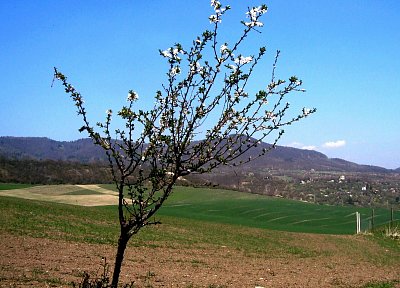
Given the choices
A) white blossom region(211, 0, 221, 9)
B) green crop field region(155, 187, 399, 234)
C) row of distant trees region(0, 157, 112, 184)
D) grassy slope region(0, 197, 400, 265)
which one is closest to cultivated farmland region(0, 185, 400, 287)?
grassy slope region(0, 197, 400, 265)

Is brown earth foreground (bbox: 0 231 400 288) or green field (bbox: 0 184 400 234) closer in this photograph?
brown earth foreground (bbox: 0 231 400 288)

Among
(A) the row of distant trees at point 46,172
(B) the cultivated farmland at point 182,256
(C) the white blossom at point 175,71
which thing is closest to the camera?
(C) the white blossom at point 175,71

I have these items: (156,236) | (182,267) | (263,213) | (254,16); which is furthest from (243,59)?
(263,213)

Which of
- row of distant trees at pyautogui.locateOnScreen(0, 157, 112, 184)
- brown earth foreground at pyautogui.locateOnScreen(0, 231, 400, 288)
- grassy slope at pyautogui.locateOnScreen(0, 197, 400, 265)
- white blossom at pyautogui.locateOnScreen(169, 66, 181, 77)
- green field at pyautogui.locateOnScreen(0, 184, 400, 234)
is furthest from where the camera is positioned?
row of distant trees at pyautogui.locateOnScreen(0, 157, 112, 184)

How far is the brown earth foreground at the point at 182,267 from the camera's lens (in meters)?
12.9

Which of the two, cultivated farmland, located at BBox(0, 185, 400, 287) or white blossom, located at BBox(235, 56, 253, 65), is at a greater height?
white blossom, located at BBox(235, 56, 253, 65)

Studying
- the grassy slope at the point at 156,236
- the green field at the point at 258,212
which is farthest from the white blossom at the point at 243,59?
the green field at the point at 258,212

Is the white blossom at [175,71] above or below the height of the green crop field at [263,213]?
above

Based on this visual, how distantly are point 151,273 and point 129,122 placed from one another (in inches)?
371

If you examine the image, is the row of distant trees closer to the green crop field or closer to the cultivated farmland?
the green crop field

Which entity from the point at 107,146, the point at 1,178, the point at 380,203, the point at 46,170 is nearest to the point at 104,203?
the point at 1,178

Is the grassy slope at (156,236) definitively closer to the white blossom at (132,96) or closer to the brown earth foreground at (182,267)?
the brown earth foreground at (182,267)

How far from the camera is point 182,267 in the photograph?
17.4 metres

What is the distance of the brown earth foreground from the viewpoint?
42.4ft
